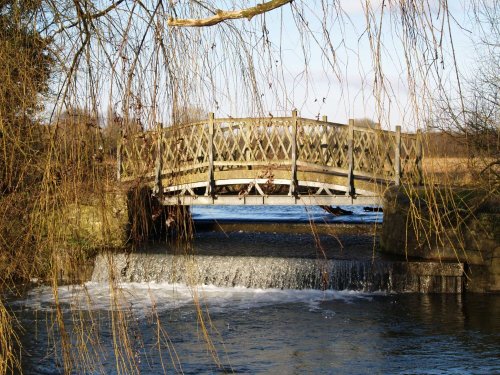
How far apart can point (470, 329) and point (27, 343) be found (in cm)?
546

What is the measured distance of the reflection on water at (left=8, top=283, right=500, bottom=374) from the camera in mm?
8797

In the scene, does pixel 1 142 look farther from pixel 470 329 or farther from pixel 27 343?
pixel 470 329

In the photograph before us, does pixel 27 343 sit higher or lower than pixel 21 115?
lower

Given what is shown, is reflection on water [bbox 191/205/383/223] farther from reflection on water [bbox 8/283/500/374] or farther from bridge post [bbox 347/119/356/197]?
reflection on water [bbox 8/283/500/374]

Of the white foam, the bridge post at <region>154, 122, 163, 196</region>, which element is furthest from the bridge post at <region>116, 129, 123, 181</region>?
the white foam

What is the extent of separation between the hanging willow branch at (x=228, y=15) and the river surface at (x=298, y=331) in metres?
4.45

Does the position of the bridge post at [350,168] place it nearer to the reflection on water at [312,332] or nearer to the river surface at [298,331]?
the river surface at [298,331]

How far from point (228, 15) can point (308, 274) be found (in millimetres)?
11013

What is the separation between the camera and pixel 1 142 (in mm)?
2863

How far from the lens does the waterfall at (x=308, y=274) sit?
510 inches

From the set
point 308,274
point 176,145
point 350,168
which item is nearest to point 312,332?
point 308,274

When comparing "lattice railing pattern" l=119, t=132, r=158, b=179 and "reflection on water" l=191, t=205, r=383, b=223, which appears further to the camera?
"reflection on water" l=191, t=205, r=383, b=223

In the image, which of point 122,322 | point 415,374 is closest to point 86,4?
point 122,322

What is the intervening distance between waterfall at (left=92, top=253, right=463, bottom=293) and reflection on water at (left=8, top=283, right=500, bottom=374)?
263 mm
